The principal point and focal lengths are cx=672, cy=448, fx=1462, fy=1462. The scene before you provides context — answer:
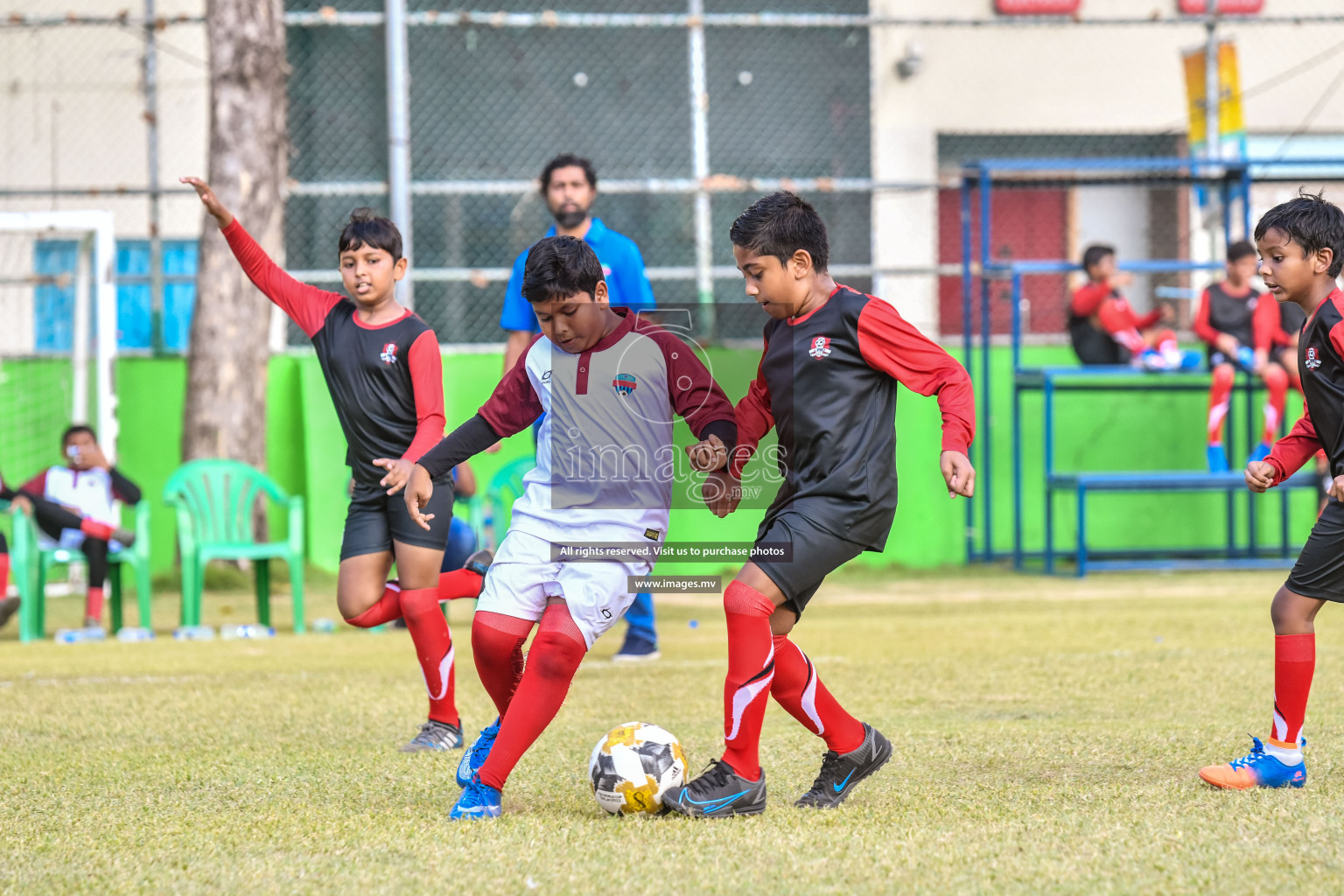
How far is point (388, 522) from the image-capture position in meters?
4.77

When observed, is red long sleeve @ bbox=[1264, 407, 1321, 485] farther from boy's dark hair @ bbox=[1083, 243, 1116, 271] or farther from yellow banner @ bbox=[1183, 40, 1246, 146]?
yellow banner @ bbox=[1183, 40, 1246, 146]

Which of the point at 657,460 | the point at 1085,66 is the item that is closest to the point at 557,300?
the point at 657,460

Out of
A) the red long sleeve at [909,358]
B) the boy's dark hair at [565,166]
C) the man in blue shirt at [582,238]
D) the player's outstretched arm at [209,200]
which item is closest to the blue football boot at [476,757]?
the red long sleeve at [909,358]

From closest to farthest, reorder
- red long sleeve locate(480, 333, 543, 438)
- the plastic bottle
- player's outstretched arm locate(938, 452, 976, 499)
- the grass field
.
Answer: the grass field
player's outstretched arm locate(938, 452, 976, 499)
red long sleeve locate(480, 333, 543, 438)
the plastic bottle

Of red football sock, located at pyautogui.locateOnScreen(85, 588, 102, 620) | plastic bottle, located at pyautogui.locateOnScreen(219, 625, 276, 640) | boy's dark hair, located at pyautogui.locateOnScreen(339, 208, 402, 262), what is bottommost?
plastic bottle, located at pyautogui.locateOnScreen(219, 625, 276, 640)

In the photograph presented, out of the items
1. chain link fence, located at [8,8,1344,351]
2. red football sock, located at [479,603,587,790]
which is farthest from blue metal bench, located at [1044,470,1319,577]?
red football sock, located at [479,603,587,790]

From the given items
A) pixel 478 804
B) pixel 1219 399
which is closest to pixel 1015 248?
pixel 1219 399

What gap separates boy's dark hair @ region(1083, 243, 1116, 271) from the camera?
430 inches

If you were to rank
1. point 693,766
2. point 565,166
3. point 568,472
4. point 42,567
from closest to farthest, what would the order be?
point 568,472
point 693,766
point 565,166
point 42,567

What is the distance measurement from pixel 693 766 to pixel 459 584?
1.35 meters

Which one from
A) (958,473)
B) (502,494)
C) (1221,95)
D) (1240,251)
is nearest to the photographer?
(958,473)

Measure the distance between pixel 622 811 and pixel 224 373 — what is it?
26.3ft

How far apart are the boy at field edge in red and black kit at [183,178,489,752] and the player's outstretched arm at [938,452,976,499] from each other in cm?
179

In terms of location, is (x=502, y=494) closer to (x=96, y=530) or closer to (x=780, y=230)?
(x=96, y=530)
